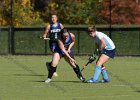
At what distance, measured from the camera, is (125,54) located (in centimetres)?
3278

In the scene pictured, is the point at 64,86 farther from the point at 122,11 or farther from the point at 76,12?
the point at 76,12

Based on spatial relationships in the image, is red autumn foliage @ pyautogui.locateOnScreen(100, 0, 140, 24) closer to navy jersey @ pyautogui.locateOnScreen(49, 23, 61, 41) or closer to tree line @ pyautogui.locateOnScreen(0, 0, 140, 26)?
tree line @ pyautogui.locateOnScreen(0, 0, 140, 26)

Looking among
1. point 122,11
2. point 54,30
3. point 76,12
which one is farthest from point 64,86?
point 76,12

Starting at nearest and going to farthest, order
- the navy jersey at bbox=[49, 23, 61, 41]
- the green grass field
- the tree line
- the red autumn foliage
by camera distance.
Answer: the green grass field
the navy jersey at bbox=[49, 23, 61, 41]
the tree line
the red autumn foliage

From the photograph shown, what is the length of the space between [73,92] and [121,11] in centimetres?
2538

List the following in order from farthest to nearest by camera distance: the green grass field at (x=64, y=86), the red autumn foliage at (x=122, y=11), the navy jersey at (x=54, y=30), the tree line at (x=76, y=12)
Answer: the red autumn foliage at (x=122, y=11) < the tree line at (x=76, y=12) < the navy jersey at (x=54, y=30) < the green grass field at (x=64, y=86)

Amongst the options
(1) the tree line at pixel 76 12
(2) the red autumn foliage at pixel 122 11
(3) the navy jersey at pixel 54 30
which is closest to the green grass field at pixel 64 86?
(3) the navy jersey at pixel 54 30

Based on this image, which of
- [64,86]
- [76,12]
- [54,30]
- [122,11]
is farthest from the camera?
[76,12]

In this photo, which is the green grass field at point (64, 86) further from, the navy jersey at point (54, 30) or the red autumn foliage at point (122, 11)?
the red autumn foliage at point (122, 11)

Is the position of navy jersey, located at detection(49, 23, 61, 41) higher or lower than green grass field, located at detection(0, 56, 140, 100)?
higher

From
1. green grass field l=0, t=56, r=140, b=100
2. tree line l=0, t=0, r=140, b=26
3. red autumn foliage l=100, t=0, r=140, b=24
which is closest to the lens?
green grass field l=0, t=56, r=140, b=100

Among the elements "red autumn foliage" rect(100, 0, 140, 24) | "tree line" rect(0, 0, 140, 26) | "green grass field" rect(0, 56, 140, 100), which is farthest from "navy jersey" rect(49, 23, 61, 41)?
"red autumn foliage" rect(100, 0, 140, 24)

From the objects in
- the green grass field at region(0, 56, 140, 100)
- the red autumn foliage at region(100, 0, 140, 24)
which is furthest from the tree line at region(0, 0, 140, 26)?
the green grass field at region(0, 56, 140, 100)

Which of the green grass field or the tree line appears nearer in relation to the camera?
the green grass field
